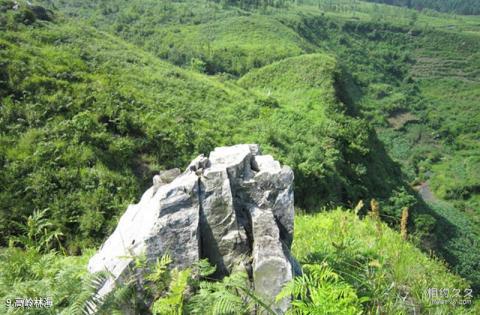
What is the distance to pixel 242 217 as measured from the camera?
235 inches

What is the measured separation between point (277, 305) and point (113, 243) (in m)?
2.94

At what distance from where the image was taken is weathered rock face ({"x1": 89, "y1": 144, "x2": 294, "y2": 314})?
5.16 meters

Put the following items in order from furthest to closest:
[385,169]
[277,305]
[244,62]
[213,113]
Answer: [244,62] → [385,169] → [213,113] → [277,305]

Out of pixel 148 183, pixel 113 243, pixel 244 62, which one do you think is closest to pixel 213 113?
pixel 148 183

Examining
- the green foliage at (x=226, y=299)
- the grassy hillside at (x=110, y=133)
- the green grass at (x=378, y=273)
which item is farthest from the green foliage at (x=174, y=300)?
the grassy hillside at (x=110, y=133)

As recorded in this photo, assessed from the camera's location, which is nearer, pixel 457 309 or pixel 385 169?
pixel 457 309

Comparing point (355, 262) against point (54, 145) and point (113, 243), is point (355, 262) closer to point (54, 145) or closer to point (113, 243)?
point (113, 243)

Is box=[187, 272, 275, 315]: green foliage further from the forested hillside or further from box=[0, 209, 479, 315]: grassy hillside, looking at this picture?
the forested hillside

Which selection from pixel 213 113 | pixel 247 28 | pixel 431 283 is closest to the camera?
pixel 431 283

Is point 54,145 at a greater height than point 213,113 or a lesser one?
greater

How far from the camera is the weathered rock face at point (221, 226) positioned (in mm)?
5156

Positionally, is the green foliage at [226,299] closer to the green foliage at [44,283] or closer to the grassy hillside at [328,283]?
the grassy hillside at [328,283]

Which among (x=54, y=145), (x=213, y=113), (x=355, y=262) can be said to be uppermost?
(x=355, y=262)

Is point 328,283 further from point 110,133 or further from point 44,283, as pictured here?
point 110,133
